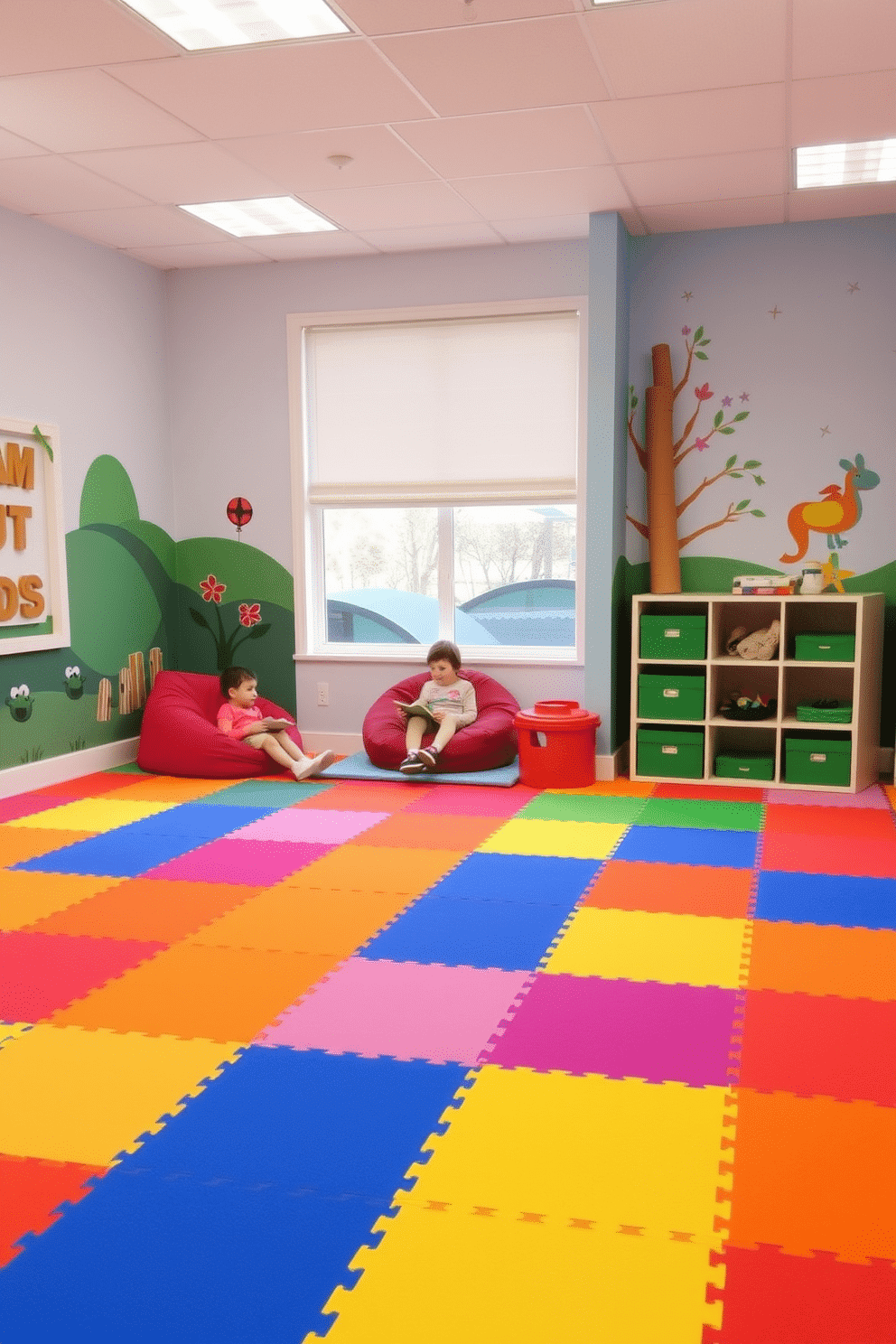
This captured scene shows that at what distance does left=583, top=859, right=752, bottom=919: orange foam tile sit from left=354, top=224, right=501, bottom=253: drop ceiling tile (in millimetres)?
3636

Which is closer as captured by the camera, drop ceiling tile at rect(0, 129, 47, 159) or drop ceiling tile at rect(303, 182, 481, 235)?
drop ceiling tile at rect(0, 129, 47, 159)

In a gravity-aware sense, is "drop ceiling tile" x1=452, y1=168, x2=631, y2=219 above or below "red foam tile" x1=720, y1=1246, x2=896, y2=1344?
above

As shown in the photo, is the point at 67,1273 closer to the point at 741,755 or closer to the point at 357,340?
the point at 741,755

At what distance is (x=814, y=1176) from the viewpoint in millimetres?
2221

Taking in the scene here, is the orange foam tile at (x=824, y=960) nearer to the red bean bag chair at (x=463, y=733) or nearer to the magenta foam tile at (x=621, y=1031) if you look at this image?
the magenta foam tile at (x=621, y=1031)

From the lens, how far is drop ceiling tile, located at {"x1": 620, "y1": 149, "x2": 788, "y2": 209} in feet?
16.4

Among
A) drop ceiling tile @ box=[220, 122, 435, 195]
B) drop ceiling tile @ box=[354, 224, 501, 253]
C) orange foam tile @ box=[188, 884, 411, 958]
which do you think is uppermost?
drop ceiling tile @ box=[354, 224, 501, 253]

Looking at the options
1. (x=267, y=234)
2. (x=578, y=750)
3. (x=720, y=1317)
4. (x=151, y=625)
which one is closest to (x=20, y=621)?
(x=151, y=625)

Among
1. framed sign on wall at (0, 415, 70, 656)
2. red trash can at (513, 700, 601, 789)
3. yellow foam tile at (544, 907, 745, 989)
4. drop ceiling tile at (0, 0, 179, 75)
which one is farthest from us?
red trash can at (513, 700, 601, 789)

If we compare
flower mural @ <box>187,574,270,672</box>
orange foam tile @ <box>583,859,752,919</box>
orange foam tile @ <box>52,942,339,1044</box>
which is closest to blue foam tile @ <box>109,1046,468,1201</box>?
orange foam tile @ <box>52,942,339,1044</box>

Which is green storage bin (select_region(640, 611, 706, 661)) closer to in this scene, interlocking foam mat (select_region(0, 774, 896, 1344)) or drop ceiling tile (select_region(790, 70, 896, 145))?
interlocking foam mat (select_region(0, 774, 896, 1344))

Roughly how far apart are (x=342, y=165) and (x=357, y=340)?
176 centimetres

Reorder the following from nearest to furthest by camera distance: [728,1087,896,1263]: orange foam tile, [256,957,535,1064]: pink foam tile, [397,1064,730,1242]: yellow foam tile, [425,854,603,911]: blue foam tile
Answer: [728,1087,896,1263]: orange foam tile < [397,1064,730,1242]: yellow foam tile < [256,957,535,1064]: pink foam tile < [425,854,603,911]: blue foam tile

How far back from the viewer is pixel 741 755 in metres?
6.13
